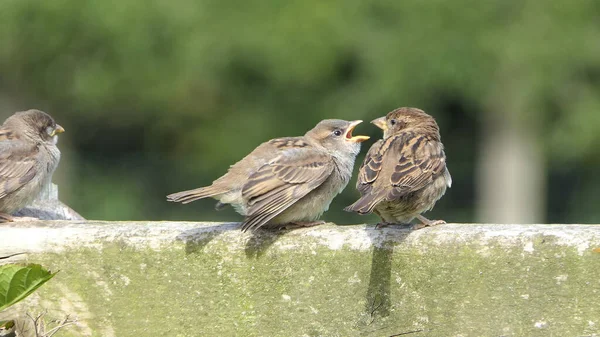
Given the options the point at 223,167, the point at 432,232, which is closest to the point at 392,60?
the point at 223,167

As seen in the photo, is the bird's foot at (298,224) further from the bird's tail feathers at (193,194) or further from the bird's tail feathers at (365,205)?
the bird's tail feathers at (193,194)

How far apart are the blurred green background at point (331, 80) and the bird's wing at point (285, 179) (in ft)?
25.7

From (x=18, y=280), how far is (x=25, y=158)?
2.56m

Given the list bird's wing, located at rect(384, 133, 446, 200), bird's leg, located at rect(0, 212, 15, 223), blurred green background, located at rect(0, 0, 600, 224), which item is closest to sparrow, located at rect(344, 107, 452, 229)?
bird's wing, located at rect(384, 133, 446, 200)

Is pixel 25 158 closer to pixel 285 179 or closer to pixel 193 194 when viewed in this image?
pixel 193 194

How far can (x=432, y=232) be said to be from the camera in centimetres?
313

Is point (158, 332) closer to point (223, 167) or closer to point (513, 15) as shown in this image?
point (513, 15)

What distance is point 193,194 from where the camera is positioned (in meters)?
3.93

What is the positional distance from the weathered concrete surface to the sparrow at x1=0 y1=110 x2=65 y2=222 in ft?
5.25

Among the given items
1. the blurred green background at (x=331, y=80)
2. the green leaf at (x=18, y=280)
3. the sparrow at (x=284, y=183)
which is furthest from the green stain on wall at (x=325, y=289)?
the blurred green background at (x=331, y=80)

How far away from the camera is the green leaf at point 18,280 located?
9.27ft

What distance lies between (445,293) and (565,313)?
1.22 ft

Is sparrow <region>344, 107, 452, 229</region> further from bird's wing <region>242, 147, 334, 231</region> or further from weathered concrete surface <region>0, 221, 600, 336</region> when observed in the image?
weathered concrete surface <region>0, 221, 600, 336</region>

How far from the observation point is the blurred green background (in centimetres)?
1202
